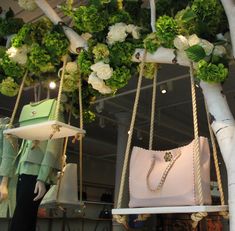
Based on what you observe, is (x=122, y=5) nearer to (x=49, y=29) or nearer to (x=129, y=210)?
(x=49, y=29)

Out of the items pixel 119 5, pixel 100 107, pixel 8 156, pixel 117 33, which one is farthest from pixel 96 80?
pixel 100 107

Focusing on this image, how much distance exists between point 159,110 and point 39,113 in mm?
6824

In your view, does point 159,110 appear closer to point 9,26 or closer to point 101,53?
point 9,26

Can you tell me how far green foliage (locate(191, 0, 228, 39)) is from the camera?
6.37 ft

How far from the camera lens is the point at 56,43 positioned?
232 centimetres

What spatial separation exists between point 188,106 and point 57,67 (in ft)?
20.6

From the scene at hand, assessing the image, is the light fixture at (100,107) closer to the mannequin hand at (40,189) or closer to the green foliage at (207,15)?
the mannequin hand at (40,189)

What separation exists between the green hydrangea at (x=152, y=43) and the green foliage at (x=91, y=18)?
0.32m

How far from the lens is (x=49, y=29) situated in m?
2.46

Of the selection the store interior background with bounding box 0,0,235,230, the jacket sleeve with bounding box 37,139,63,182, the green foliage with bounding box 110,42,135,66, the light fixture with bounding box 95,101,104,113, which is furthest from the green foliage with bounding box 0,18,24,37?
the light fixture with bounding box 95,101,104,113

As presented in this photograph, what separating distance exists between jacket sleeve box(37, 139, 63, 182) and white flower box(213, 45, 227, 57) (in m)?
1.23

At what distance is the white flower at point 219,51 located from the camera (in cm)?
185

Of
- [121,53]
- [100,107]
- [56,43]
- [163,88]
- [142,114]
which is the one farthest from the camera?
[142,114]

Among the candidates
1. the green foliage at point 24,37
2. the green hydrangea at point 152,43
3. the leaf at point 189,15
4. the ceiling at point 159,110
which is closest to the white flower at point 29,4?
the green foliage at point 24,37
